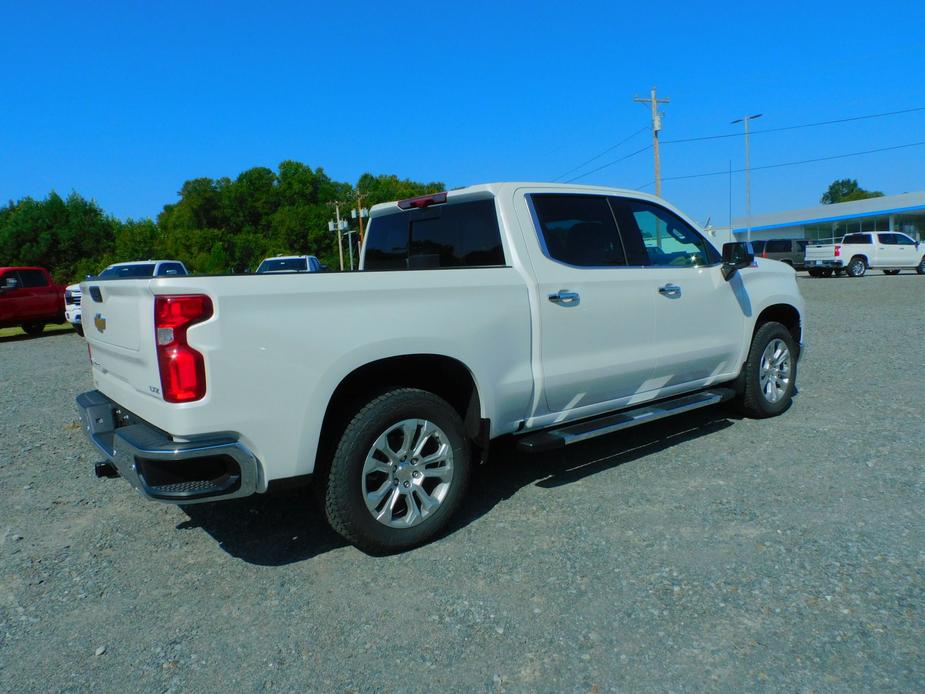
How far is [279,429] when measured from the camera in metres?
3.20

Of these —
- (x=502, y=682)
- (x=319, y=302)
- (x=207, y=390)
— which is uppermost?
(x=319, y=302)

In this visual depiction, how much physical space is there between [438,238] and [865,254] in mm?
29903

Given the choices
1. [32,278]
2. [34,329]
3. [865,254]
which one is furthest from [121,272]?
[865,254]

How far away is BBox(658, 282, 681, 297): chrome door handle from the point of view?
16.2 feet

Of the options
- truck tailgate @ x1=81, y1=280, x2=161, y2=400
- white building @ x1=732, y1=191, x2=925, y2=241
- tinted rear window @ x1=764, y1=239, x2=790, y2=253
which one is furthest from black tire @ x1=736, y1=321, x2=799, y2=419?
white building @ x1=732, y1=191, x2=925, y2=241

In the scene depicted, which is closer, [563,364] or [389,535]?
[389,535]

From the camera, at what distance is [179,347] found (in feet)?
9.93

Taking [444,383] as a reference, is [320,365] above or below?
above

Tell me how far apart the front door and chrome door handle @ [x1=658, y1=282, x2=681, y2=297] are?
0.25 ft

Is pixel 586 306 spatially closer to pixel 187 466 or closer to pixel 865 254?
pixel 187 466

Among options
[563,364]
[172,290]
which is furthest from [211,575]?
[563,364]

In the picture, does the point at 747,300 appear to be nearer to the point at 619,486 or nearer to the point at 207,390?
the point at 619,486

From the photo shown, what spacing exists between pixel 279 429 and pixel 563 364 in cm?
184

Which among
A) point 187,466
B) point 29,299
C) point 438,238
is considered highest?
point 438,238
